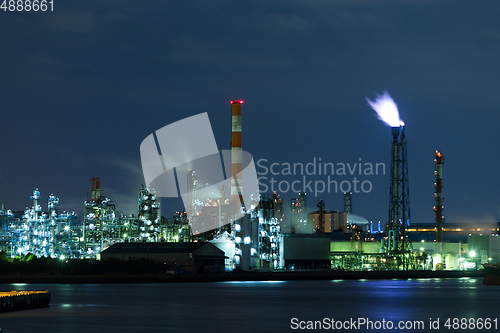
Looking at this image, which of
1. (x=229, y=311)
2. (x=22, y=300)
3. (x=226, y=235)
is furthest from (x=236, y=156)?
(x=22, y=300)

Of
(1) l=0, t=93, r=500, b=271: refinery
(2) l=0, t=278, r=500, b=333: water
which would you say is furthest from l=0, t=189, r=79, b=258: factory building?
(2) l=0, t=278, r=500, b=333: water

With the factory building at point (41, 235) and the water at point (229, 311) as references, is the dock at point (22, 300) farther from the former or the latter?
the factory building at point (41, 235)

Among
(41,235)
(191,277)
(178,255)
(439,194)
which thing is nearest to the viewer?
(191,277)

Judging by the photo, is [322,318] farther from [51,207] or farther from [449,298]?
[51,207]

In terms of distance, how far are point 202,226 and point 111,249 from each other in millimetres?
17754

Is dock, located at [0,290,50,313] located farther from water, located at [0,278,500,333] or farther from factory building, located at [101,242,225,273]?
factory building, located at [101,242,225,273]

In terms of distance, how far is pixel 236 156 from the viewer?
92.9m

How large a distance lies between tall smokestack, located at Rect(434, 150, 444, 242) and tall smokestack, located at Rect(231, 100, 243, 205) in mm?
29451

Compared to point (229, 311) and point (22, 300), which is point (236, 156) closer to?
point (229, 311)

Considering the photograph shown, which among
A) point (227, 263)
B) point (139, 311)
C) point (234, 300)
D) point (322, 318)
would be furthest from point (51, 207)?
point (322, 318)

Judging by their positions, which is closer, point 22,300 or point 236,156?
point 22,300

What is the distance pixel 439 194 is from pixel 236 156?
31.6 metres

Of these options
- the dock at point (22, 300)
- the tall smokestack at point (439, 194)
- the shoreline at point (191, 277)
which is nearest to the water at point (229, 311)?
the dock at point (22, 300)

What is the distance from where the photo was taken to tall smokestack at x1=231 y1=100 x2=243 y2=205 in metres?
92.7
